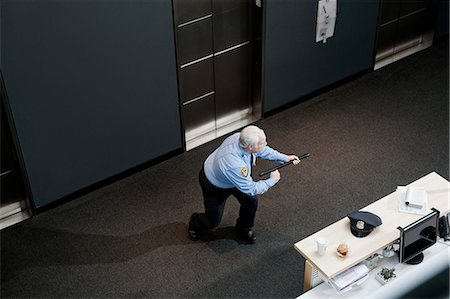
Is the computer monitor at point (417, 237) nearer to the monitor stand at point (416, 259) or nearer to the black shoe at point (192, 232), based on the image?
the monitor stand at point (416, 259)

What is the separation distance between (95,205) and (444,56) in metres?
4.77

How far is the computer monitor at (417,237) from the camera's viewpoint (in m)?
3.80

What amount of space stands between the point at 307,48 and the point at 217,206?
2525 mm

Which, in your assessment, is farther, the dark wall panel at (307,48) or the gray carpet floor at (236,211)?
the dark wall panel at (307,48)

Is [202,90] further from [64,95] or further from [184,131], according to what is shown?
[64,95]

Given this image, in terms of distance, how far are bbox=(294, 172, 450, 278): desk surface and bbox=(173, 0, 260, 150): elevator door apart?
228 centimetres

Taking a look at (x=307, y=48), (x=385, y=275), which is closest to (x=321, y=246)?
(x=385, y=275)

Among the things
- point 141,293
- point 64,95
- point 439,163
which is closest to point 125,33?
point 64,95

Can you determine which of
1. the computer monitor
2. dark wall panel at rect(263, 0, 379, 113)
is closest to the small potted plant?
the computer monitor

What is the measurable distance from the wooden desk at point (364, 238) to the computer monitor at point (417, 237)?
135mm

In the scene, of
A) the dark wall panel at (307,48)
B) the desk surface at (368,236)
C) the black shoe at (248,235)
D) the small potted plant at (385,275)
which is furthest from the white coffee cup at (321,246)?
the dark wall panel at (307,48)

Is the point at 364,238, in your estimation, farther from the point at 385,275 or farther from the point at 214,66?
the point at 214,66

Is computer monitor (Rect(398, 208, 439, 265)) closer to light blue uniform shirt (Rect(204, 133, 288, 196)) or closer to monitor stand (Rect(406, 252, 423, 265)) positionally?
monitor stand (Rect(406, 252, 423, 265))

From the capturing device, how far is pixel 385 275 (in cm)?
395
